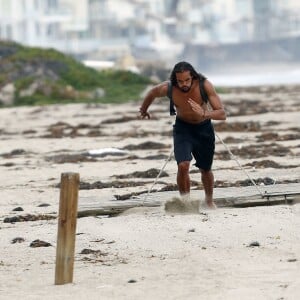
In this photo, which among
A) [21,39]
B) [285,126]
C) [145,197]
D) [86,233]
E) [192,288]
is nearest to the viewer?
[192,288]

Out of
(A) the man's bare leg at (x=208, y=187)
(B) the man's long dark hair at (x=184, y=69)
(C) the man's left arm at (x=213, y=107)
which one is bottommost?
(A) the man's bare leg at (x=208, y=187)

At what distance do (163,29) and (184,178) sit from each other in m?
155

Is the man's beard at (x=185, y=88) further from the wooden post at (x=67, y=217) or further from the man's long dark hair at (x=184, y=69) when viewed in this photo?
the wooden post at (x=67, y=217)

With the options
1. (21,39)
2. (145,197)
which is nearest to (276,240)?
(145,197)

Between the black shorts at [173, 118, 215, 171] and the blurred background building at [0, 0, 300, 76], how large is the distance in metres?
119

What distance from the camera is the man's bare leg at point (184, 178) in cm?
1156

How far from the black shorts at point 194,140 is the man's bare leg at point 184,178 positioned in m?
0.08

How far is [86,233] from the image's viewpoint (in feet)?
34.5

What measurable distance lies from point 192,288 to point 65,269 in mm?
841

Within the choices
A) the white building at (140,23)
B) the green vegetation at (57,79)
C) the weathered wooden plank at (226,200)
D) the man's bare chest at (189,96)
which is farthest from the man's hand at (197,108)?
the white building at (140,23)

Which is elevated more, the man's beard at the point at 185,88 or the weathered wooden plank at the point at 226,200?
the man's beard at the point at 185,88

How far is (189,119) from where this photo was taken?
460 inches

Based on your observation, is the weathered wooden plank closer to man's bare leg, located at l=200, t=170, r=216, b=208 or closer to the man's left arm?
man's bare leg, located at l=200, t=170, r=216, b=208

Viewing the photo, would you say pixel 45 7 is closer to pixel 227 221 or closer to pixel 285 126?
pixel 285 126
